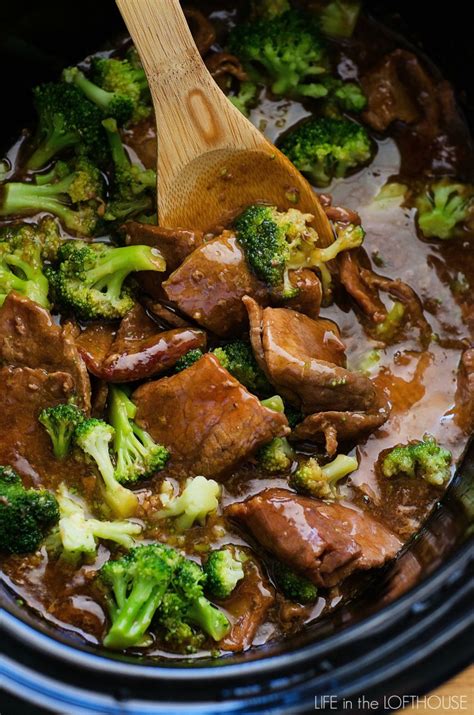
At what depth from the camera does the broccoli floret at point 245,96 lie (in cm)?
416

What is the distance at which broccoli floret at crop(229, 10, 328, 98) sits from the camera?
13.4 ft

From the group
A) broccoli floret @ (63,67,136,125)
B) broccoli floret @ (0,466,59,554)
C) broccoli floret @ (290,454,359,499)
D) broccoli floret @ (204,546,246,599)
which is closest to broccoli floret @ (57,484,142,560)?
broccoli floret @ (0,466,59,554)

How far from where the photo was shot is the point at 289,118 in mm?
4238

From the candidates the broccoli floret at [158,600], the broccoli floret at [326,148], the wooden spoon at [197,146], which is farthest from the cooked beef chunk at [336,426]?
the broccoli floret at [326,148]

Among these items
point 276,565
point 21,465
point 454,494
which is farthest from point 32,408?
point 454,494

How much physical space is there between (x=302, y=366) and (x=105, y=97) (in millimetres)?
1588

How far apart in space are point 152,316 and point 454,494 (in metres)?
1.52

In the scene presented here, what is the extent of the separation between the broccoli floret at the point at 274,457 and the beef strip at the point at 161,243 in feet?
2.69

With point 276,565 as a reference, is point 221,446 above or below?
above

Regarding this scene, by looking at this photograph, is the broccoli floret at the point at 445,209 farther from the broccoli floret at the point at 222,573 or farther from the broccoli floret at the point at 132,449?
the broccoli floret at the point at 222,573

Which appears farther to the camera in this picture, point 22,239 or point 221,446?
point 22,239

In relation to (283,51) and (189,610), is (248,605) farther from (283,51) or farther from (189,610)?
(283,51)

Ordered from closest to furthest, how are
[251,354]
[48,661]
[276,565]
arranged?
[48,661]
[276,565]
[251,354]

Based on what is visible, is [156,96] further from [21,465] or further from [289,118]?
[21,465]
